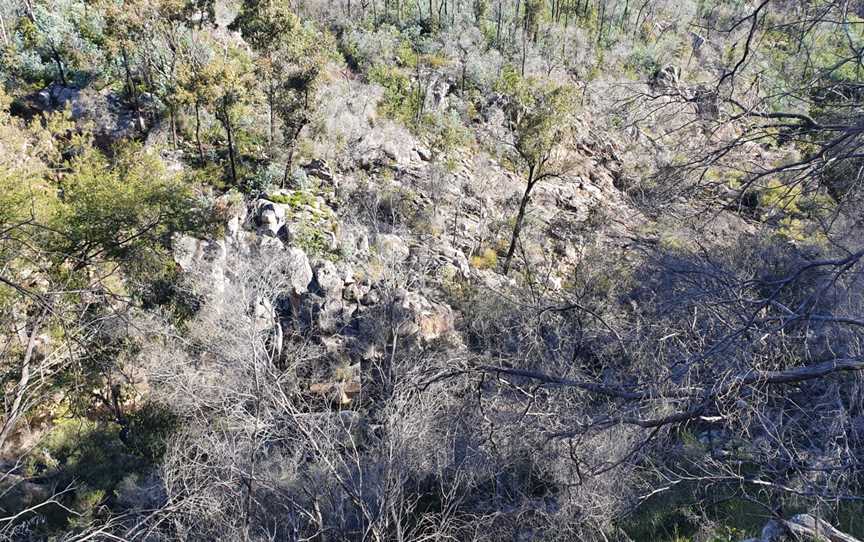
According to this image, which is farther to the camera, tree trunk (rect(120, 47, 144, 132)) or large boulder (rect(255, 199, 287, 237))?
tree trunk (rect(120, 47, 144, 132))

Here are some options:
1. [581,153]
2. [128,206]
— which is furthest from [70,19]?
[581,153]

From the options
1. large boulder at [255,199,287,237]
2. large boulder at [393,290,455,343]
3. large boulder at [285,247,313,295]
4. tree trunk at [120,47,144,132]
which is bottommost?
large boulder at [393,290,455,343]

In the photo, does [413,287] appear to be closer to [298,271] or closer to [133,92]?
[298,271]

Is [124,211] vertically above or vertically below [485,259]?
above

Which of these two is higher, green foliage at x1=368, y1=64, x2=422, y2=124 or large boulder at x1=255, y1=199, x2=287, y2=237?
green foliage at x1=368, y1=64, x2=422, y2=124

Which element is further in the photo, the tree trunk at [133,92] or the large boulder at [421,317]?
the tree trunk at [133,92]

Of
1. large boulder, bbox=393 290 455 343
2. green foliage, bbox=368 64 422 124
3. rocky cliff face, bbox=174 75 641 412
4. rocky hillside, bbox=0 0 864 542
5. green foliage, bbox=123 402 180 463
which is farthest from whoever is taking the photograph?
green foliage, bbox=368 64 422 124

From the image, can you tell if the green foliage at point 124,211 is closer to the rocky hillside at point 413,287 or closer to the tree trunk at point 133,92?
the rocky hillside at point 413,287

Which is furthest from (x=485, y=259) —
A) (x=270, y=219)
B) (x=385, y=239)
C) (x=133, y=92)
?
(x=133, y=92)

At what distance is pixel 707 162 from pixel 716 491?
13.8 ft

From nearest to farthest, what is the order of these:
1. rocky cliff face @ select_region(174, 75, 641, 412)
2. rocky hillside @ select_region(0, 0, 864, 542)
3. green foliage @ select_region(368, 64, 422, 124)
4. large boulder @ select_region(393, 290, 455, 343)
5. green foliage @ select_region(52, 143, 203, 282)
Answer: rocky hillside @ select_region(0, 0, 864, 542), green foliage @ select_region(52, 143, 203, 282), rocky cliff face @ select_region(174, 75, 641, 412), large boulder @ select_region(393, 290, 455, 343), green foliage @ select_region(368, 64, 422, 124)

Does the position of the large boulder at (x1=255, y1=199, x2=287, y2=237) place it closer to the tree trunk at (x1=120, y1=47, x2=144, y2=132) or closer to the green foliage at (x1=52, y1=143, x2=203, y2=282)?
the green foliage at (x1=52, y1=143, x2=203, y2=282)

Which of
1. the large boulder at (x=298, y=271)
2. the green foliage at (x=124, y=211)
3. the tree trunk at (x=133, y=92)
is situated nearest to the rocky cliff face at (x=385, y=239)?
the large boulder at (x=298, y=271)

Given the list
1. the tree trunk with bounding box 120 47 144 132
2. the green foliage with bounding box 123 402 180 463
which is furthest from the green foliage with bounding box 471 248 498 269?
the tree trunk with bounding box 120 47 144 132
